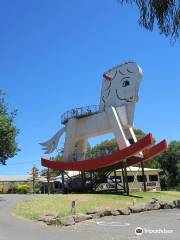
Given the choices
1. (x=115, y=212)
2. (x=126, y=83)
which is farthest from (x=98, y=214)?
(x=126, y=83)

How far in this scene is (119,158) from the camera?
44.2 m

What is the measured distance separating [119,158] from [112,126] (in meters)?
A: 4.41

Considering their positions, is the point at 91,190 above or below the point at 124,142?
below

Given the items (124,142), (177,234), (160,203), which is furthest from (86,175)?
(177,234)

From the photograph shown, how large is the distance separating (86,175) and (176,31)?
48301 mm

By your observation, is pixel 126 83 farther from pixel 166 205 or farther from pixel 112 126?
pixel 166 205

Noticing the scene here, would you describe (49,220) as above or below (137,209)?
below

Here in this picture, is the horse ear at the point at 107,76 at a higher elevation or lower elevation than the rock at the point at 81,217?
higher

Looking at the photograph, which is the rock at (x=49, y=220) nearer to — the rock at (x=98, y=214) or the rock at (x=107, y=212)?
the rock at (x=98, y=214)

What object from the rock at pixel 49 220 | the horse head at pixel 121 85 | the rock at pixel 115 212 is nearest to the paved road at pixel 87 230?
the rock at pixel 49 220

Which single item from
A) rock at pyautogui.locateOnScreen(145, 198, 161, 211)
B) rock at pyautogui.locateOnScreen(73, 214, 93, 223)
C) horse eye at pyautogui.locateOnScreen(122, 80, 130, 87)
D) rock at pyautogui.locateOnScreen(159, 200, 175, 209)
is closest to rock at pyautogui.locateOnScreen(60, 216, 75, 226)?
rock at pyautogui.locateOnScreen(73, 214, 93, 223)

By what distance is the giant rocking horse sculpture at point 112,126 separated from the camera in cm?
4578

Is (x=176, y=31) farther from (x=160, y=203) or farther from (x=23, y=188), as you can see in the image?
(x=23, y=188)

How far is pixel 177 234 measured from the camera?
63.2ft
